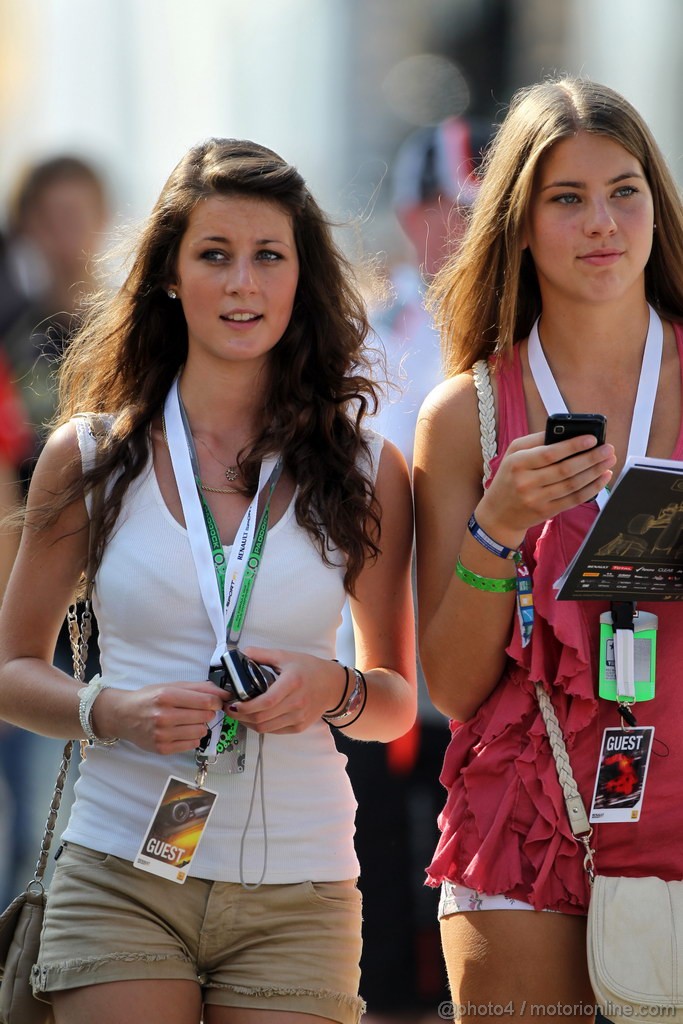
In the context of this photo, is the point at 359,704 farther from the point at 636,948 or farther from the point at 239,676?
the point at 636,948

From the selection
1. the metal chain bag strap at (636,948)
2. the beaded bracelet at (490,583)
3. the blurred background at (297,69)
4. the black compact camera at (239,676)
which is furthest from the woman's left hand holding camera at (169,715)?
the blurred background at (297,69)

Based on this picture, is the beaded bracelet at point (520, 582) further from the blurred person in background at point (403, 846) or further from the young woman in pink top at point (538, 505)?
the blurred person in background at point (403, 846)

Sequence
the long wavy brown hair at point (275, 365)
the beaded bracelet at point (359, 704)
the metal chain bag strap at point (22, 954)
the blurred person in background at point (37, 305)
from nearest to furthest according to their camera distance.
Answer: the metal chain bag strap at point (22, 954), the beaded bracelet at point (359, 704), the long wavy brown hair at point (275, 365), the blurred person in background at point (37, 305)

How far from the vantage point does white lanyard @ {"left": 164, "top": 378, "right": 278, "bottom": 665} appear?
8.48ft

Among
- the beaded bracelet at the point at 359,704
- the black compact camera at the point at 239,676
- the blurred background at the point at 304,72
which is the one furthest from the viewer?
the blurred background at the point at 304,72

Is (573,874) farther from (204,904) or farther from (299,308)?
(299,308)

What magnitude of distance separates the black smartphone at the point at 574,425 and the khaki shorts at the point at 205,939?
929mm

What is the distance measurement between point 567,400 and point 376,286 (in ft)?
2.39

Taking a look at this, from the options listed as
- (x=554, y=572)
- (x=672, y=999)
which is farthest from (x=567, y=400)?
(x=672, y=999)

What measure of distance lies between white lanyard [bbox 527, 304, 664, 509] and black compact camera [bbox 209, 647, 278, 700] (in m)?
0.68

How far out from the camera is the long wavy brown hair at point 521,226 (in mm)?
2660

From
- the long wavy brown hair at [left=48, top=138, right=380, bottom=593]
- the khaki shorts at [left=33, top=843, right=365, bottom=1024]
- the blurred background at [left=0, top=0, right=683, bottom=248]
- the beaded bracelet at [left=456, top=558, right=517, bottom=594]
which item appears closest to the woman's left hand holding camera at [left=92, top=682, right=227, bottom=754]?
the khaki shorts at [left=33, top=843, right=365, bottom=1024]

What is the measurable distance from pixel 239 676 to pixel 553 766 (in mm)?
567

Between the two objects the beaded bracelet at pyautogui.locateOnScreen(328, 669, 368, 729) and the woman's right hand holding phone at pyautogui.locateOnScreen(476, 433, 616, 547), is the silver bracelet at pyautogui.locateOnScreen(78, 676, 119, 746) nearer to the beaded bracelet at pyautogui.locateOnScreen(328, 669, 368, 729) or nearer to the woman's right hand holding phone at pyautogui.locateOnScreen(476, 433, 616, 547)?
the beaded bracelet at pyautogui.locateOnScreen(328, 669, 368, 729)
